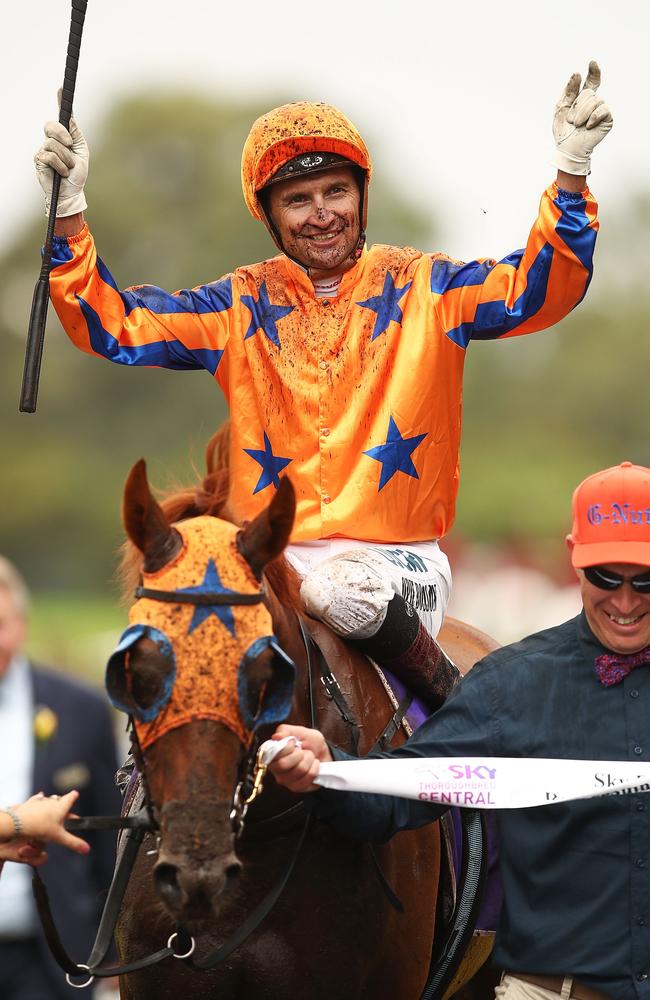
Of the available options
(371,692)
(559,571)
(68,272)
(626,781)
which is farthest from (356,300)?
(559,571)

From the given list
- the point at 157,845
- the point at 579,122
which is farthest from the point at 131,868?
the point at 579,122

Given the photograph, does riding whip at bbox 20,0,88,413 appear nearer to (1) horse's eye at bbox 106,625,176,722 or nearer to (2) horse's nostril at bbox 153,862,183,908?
(1) horse's eye at bbox 106,625,176,722

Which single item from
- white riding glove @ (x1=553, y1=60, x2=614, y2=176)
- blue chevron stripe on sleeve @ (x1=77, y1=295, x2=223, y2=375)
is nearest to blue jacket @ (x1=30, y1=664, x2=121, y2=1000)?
blue chevron stripe on sleeve @ (x1=77, y1=295, x2=223, y2=375)

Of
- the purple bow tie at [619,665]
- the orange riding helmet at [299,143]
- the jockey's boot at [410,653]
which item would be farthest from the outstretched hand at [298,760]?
the orange riding helmet at [299,143]

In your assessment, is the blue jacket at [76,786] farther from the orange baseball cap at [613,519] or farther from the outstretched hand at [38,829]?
the orange baseball cap at [613,519]

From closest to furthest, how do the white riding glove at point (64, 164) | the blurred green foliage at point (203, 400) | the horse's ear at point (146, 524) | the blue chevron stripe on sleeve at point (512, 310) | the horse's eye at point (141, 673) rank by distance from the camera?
the horse's eye at point (141, 673) → the horse's ear at point (146, 524) → the white riding glove at point (64, 164) → the blue chevron stripe on sleeve at point (512, 310) → the blurred green foliage at point (203, 400)

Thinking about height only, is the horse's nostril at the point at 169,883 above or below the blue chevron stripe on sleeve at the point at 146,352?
below

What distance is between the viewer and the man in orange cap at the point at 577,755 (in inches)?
145

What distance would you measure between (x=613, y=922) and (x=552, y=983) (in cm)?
23

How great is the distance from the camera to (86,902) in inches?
198

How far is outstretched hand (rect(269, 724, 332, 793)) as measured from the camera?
3.49m

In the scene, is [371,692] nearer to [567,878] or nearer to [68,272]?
[567,878]

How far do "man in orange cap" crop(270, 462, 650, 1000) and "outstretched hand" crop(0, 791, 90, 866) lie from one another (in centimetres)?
50

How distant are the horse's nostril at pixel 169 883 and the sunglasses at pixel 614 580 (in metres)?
1.31
